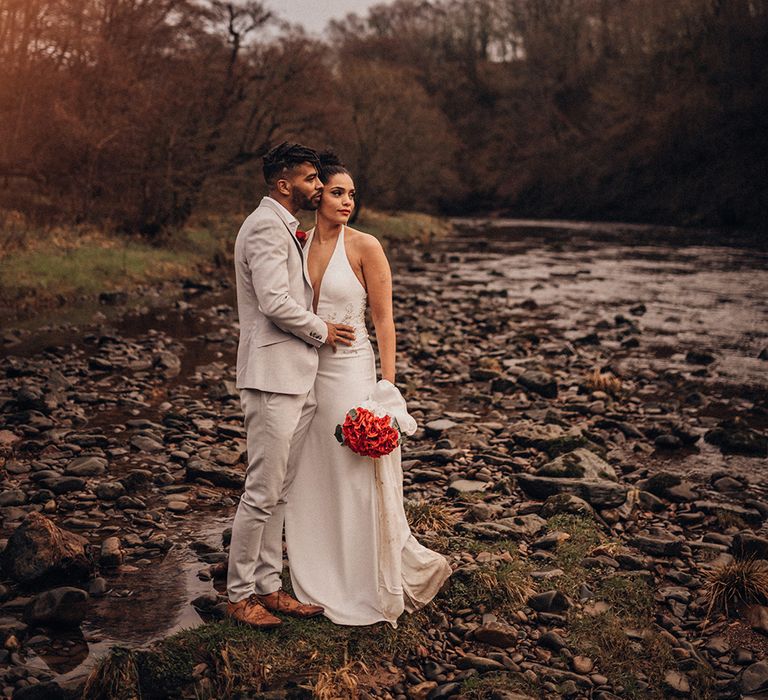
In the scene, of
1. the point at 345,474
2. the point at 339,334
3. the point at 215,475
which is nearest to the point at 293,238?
the point at 339,334

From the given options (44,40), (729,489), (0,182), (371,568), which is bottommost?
(729,489)

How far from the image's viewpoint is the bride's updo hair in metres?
4.70

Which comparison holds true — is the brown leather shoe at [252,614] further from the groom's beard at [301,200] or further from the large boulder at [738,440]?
the large boulder at [738,440]

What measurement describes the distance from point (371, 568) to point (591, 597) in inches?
66.8

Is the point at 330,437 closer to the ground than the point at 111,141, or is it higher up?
closer to the ground

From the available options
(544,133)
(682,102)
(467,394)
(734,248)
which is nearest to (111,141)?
(467,394)

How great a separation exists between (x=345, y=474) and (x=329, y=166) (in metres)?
1.87

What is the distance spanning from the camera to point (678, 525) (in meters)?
7.11

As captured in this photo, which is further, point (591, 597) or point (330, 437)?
point (591, 597)

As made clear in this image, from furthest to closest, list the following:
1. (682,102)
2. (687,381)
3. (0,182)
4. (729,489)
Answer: (682,102), (0,182), (687,381), (729,489)

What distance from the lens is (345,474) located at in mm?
4852

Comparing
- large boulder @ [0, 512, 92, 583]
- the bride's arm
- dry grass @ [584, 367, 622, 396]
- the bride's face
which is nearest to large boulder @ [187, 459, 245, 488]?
large boulder @ [0, 512, 92, 583]

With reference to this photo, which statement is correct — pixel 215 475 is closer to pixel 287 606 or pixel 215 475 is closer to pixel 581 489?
pixel 287 606

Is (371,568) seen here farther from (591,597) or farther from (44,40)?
(44,40)
